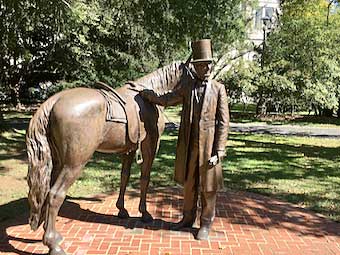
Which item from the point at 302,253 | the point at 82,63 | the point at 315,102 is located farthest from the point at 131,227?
the point at 315,102

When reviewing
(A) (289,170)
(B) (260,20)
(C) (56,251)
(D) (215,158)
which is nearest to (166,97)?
(D) (215,158)

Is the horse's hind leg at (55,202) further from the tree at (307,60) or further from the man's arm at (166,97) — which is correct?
the tree at (307,60)

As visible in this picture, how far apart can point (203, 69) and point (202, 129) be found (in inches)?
27.8

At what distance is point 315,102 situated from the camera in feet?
64.7

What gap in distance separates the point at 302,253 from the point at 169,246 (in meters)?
1.57

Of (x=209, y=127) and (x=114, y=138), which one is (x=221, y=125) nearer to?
(x=209, y=127)

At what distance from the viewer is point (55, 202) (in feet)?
13.6

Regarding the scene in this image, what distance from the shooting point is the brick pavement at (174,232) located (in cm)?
448

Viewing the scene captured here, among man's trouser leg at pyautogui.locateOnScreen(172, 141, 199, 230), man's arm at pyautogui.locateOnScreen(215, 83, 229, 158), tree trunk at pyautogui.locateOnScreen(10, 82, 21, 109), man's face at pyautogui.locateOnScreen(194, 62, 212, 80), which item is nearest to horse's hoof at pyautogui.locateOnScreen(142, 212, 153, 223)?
man's trouser leg at pyautogui.locateOnScreen(172, 141, 199, 230)

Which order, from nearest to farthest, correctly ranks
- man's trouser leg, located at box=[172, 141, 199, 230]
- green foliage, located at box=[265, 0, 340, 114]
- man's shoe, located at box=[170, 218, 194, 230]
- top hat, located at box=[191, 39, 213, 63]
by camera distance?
top hat, located at box=[191, 39, 213, 63] → man's trouser leg, located at box=[172, 141, 199, 230] → man's shoe, located at box=[170, 218, 194, 230] → green foliage, located at box=[265, 0, 340, 114]

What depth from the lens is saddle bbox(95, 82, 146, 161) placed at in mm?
4559

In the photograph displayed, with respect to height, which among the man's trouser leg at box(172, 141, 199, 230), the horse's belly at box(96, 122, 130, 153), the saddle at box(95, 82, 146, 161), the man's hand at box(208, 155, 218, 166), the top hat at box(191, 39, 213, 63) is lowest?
the man's trouser leg at box(172, 141, 199, 230)

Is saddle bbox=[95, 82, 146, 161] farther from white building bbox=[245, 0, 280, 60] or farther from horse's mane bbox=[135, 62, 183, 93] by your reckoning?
white building bbox=[245, 0, 280, 60]

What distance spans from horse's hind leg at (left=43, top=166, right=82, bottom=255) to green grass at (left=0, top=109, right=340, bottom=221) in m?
1.80
